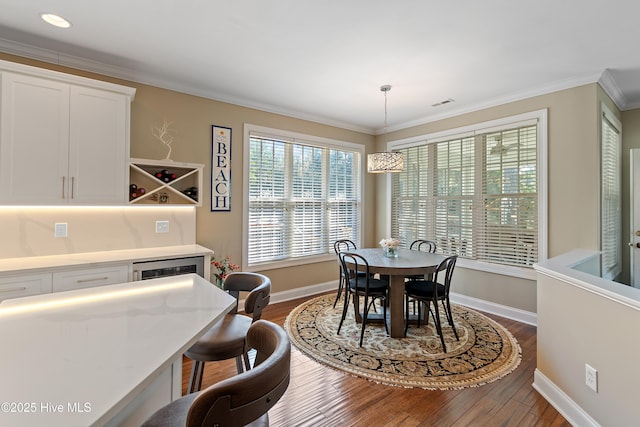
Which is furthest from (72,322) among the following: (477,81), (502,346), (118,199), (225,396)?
(477,81)

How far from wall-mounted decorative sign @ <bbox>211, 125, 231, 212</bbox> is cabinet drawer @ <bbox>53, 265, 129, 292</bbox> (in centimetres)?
131

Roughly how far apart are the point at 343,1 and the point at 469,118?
9.48ft

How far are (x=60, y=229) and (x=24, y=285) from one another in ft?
2.35

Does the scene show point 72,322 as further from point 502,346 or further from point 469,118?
point 469,118

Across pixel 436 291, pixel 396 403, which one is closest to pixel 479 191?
pixel 436 291

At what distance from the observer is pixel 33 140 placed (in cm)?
251

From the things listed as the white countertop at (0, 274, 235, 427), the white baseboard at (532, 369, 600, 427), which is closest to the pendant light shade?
the white baseboard at (532, 369, 600, 427)

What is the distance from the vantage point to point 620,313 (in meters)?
1.69

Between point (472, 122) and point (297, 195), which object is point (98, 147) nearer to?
point (297, 195)

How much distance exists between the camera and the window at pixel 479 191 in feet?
12.0

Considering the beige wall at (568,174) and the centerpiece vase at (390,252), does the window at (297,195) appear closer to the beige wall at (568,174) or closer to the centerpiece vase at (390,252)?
the centerpiece vase at (390,252)

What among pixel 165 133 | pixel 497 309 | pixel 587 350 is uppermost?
pixel 165 133

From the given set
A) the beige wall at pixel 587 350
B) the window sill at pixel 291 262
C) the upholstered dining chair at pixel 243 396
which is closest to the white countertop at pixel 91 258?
the window sill at pixel 291 262

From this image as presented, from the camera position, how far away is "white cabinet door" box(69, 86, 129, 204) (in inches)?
106
